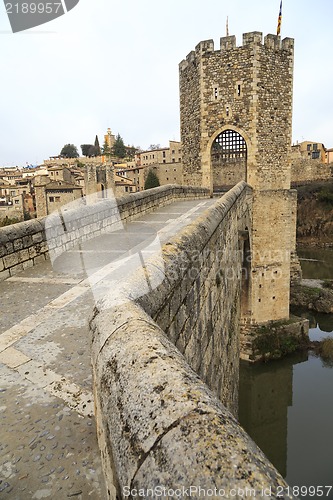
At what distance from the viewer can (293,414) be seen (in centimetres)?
1340

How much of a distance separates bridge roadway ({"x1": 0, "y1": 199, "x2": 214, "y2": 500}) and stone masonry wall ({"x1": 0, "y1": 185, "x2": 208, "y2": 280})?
46 cm

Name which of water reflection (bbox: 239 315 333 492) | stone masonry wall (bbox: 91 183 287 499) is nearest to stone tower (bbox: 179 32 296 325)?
water reflection (bbox: 239 315 333 492)

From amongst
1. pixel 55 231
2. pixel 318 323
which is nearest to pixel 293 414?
pixel 318 323

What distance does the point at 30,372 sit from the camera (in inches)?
94.0

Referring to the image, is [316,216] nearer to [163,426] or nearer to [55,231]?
[55,231]

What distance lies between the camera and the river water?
10.7 metres

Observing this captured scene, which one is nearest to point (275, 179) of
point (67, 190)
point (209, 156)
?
point (209, 156)

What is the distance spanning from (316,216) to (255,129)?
28.5m

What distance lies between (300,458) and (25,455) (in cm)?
1188

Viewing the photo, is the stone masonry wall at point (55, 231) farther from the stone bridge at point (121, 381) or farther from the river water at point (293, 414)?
the river water at point (293, 414)

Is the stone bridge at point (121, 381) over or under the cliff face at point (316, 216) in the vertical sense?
over

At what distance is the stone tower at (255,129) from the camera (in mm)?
13672

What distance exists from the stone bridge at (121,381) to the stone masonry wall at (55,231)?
38mm

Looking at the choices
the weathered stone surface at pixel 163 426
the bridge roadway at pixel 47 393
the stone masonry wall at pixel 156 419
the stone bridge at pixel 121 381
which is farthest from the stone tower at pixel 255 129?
the weathered stone surface at pixel 163 426
